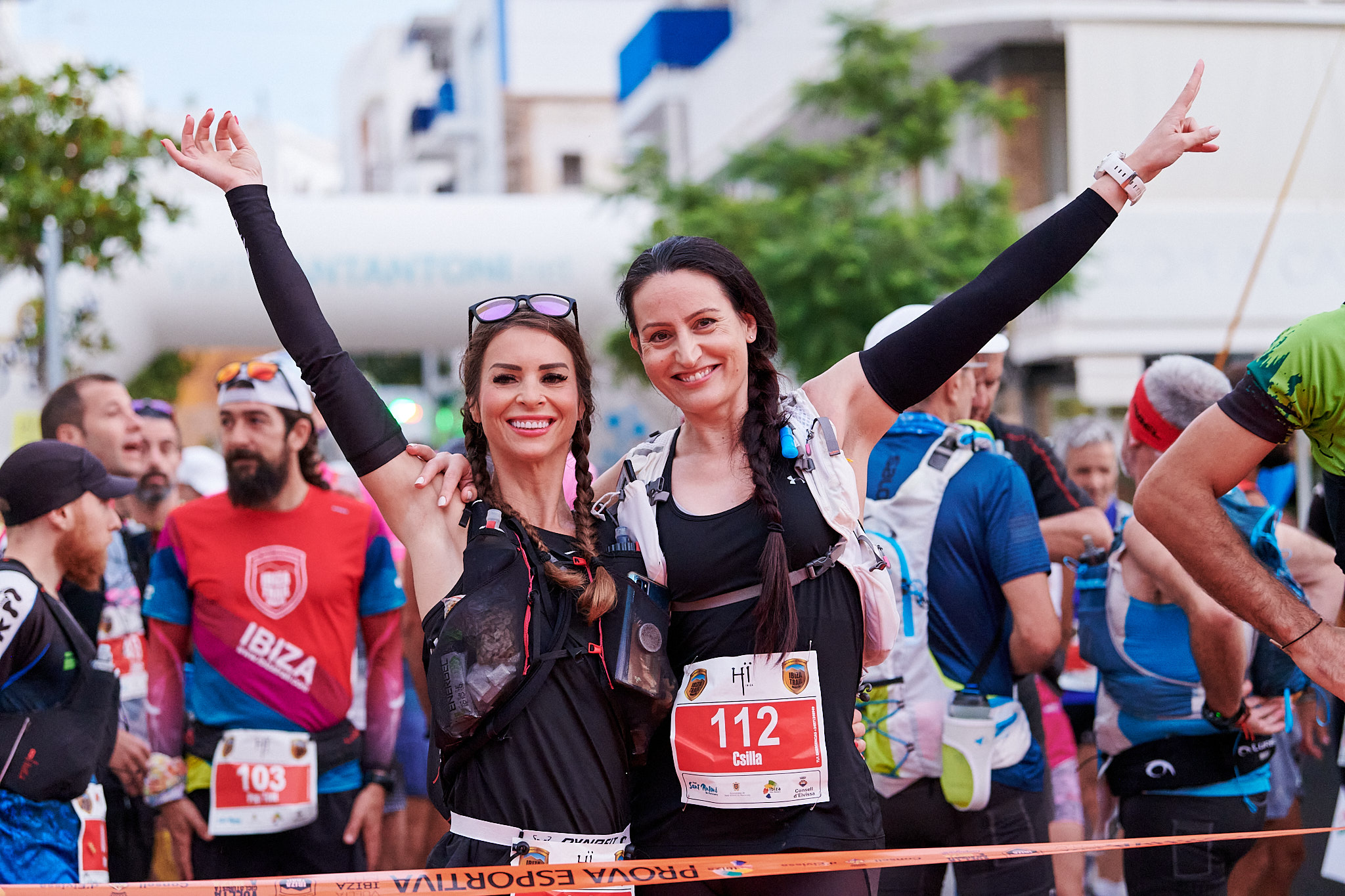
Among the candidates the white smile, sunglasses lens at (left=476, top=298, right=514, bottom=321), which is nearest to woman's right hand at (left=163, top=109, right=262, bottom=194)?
sunglasses lens at (left=476, top=298, right=514, bottom=321)

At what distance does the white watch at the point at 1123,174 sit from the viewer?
7.97 ft

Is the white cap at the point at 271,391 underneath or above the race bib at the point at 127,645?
above

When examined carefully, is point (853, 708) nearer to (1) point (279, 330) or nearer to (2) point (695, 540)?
(2) point (695, 540)

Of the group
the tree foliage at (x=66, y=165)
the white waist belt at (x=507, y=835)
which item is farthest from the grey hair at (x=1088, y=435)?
the tree foliage at (x=66, y=165)

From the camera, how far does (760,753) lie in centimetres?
238

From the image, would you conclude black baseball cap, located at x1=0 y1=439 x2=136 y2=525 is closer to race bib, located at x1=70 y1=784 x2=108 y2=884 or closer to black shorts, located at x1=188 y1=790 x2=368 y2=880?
race bib, located at x1=70 y1=784 x2=108 y2=884

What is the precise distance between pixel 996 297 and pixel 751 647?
2.51 ft

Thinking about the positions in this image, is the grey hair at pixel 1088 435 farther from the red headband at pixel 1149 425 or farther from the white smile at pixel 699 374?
the white smile at pixel 699 374

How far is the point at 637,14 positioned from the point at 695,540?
166 ft

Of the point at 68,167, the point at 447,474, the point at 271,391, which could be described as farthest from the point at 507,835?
the point at 68,167

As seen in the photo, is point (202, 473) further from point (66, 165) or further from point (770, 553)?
point (66, 165)

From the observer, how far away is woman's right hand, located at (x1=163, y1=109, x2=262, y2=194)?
248 cm

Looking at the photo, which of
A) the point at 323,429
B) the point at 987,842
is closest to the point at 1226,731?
the point at 987,842

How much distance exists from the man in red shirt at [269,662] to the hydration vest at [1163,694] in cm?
208
